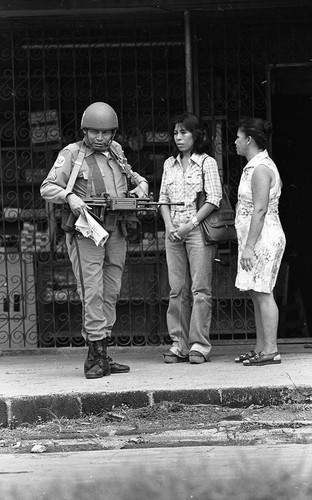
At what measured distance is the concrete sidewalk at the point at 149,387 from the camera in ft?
21.0

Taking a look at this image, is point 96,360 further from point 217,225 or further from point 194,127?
point 194,127

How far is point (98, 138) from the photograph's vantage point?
6.79m

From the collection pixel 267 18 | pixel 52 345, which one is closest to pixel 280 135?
pixel 267 18

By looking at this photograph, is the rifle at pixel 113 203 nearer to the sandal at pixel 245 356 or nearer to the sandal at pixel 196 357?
the sandal at pixel 196 357

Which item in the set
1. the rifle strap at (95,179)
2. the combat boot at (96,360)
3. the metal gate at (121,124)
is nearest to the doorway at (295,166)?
the metal gate at (121,124)

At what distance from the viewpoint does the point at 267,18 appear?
8.45m

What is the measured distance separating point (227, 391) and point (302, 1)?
348 cm

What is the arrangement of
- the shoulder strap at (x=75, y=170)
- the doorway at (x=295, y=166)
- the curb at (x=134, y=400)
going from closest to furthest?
the curb at (x=134, y=400), the shoulder strap at (x=75, y=170), the doorway at (x=295, y=166)

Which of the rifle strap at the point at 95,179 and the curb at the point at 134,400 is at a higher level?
the rifle strap at the point at 95,179

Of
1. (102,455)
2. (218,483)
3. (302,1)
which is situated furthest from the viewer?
(302,1)

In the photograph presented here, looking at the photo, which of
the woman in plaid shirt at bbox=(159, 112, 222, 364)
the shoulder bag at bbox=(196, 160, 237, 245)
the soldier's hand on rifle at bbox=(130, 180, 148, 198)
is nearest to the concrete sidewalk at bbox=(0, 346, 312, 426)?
the woman in plaid shirt at bbox=(159, 112, 222, 364)

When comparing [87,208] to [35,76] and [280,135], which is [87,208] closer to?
[35,76]

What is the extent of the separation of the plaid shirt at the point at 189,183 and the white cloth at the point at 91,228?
0.96m

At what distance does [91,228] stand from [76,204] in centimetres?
20
